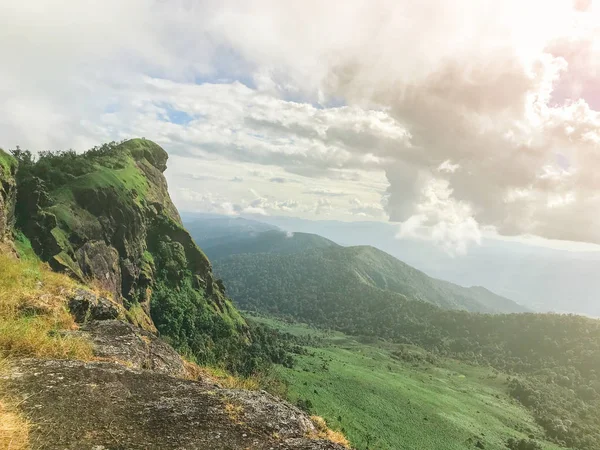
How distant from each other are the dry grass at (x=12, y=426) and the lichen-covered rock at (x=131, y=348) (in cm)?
496

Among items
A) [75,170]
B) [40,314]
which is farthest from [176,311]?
[40,314]

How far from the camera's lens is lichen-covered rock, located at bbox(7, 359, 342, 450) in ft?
29.5

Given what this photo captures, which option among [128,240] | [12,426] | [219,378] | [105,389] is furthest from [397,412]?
[12,426]

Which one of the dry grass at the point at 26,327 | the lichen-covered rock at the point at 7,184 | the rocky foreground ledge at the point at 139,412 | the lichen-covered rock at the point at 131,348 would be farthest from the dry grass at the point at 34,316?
the lichen-covered rock at the point at 7,184

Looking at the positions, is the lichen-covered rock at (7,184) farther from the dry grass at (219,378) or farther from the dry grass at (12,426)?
the dry grass at (12,426)

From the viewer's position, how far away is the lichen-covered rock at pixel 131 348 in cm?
1481

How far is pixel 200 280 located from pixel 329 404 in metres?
72.2

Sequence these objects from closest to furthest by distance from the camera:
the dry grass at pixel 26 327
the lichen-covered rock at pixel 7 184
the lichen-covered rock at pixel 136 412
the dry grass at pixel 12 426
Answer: the dry grass at pixel 12 426
the dry grass at pixel 26 327
the lichen-covered rock at pixel 136 412
the lichen-covered rock at pixel 7 184

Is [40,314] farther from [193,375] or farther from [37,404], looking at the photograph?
[37,404]

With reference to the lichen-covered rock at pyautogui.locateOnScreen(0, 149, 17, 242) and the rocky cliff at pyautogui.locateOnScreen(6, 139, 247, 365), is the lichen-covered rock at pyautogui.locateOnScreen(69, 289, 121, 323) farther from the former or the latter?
the lichen-covered rock at pyautogui.locateOnScreen(0, 149, 17, 242)

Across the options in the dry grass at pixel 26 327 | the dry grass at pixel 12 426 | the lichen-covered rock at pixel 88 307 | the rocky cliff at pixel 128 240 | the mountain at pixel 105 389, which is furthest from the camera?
the rocky cliff at pixel 128 240

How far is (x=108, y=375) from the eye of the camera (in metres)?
11.9

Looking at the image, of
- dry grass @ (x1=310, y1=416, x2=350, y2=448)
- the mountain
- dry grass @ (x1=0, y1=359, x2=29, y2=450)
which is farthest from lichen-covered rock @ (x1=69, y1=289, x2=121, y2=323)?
dry grass @ (x1=310, y1=416, x2=350, y2=448)

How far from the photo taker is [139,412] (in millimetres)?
10297
